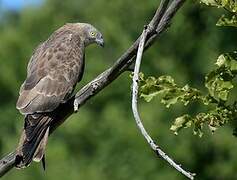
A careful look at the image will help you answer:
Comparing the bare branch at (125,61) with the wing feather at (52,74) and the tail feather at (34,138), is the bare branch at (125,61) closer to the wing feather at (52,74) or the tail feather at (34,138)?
the tail feather at (34,138)

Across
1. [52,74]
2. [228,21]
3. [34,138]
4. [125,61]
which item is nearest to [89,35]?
[52,74]

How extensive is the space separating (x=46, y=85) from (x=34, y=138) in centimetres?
76

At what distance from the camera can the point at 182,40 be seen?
77.5 ft

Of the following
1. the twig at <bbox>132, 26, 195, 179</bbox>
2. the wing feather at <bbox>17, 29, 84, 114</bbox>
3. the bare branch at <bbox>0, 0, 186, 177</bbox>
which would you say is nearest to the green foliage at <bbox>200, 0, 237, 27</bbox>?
the bare branch at <bbox>0, 0, 186, 177</bbox>

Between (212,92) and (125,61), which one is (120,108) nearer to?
(125,61)

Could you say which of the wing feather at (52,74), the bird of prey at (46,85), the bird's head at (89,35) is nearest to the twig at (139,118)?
the bird of prey at (46,85)

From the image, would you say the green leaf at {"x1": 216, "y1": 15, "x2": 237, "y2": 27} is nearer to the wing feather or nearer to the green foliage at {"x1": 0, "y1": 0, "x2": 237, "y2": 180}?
the wing feather

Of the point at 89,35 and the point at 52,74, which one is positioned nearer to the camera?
the point at 52,74

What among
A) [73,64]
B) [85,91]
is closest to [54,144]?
[73,64]

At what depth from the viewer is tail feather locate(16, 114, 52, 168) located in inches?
210

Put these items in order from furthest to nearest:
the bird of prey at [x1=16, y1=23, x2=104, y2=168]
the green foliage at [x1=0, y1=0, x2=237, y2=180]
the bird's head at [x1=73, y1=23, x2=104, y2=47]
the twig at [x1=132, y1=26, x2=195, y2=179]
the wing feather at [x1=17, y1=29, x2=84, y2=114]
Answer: the green foliage at [x1=0, y1=0, x2=237, y2=180] < the bird's head at [x1=73, y1=23, x2=104, y2=47] < the wing feather at [x1=17, y1=29, x2=84, y2=114] < the bird of prey at [x1=16, y1=23, x2=104, y2=168] < the twig at [x1=132, y1=26, x2=195, y2=179]

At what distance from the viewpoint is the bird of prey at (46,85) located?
5516 mm

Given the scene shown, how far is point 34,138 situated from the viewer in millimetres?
5547

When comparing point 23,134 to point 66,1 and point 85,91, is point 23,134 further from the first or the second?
point 66,1
